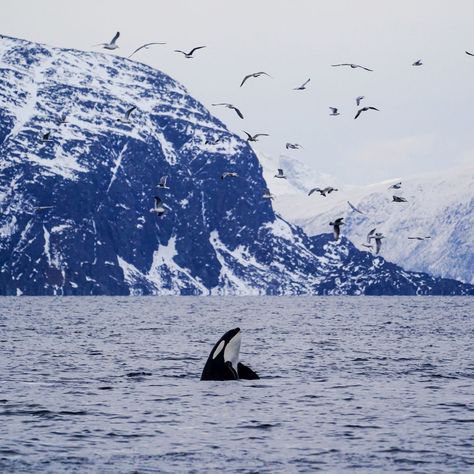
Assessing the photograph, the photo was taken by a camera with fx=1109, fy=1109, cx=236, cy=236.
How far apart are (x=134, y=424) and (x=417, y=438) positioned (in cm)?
931

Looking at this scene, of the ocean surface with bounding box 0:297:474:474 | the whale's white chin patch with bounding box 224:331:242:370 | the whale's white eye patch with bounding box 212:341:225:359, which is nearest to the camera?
the ocean surface with bounding box 0:297:474:474

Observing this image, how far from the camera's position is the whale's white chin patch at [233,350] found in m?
45.9

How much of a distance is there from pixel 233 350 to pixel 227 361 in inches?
55.7

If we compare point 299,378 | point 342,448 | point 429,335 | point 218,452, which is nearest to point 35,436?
point 218,452

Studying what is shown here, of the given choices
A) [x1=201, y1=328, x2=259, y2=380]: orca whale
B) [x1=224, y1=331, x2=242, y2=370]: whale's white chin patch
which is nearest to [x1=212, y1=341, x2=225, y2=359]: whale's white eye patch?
[x1=201, y1=328, x2=259, y2=380]: orca whale

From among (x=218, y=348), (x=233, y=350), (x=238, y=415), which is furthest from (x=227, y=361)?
(x=238, y=415)

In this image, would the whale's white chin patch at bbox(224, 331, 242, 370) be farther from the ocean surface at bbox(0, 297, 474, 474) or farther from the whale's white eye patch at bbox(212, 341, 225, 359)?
the ocean surface at bbox(0, 297, 474, 474)

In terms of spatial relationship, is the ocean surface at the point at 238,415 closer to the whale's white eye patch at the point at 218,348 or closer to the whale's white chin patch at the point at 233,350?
the whale's white chin patch at the point at 233,350

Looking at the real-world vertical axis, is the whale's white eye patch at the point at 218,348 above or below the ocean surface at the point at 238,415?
above

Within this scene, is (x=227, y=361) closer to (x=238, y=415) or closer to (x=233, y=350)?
(x=233, y=350)

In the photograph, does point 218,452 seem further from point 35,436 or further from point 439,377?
point 439,377

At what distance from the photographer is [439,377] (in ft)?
176

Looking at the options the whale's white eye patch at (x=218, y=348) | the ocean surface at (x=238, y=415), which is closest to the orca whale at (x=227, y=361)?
the whale's white eye patch at (x=218, y=348)

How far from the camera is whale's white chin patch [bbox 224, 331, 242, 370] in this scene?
4591 centimetres
